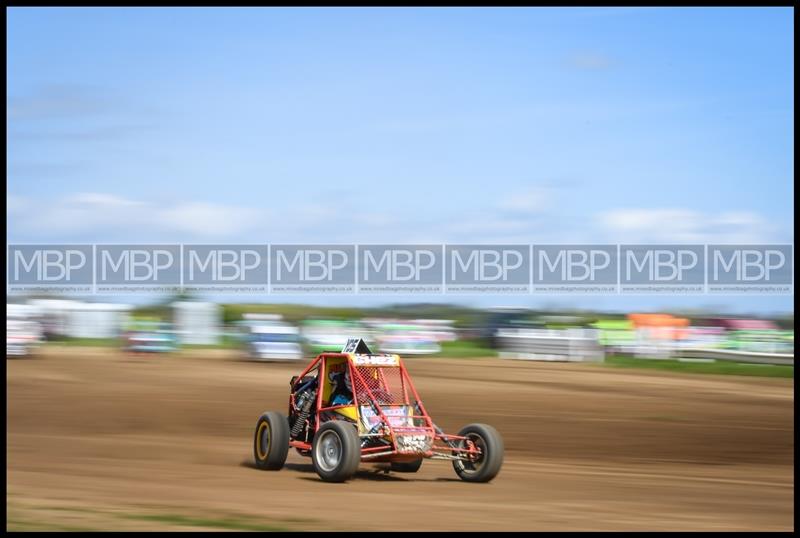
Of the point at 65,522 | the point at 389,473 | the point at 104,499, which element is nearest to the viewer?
the point at 65,522

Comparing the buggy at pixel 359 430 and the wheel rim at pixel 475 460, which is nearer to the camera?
the buggy at pixel 359 430

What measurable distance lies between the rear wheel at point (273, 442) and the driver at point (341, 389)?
632 mm

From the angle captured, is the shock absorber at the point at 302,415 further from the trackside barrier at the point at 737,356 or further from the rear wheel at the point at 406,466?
the trackside barrier at the point at 737,356

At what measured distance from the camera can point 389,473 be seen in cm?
1207

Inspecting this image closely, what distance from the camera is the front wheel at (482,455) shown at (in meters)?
11.0

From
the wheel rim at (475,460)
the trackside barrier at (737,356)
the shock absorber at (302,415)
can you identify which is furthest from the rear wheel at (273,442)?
the trackside barrier at (737,356)

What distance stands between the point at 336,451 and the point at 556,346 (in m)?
19.0

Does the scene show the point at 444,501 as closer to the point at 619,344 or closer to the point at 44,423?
the point at 44,423

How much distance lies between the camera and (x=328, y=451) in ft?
36.0

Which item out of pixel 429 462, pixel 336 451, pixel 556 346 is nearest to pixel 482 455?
pixel 336 451

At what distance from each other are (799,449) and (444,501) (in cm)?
755

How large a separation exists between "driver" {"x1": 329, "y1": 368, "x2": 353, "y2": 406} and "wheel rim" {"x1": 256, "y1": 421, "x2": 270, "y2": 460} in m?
0.85

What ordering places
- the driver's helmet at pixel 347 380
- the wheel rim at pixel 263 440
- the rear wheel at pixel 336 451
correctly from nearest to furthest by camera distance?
the rear wheel at pixel 336 451
the driver's helmet at pixel 347 380
the wheel rim at pixel 263 440

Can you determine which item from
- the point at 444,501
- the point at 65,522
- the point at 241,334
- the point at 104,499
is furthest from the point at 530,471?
the point at 241,334
